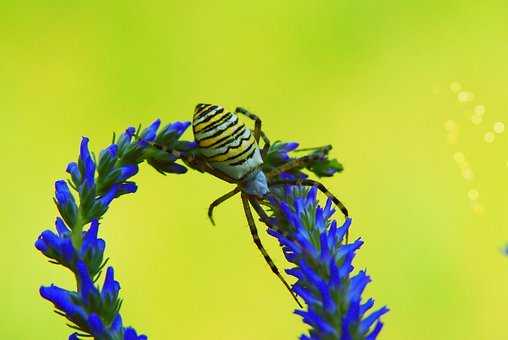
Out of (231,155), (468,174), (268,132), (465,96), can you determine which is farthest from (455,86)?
(231,155)

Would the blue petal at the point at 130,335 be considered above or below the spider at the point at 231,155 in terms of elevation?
below

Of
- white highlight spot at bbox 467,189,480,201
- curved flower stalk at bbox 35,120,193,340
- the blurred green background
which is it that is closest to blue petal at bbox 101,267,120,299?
curved flower stalk at bbox 35,120,193,340

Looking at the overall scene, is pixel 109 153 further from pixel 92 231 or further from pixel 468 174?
pixel 468 174

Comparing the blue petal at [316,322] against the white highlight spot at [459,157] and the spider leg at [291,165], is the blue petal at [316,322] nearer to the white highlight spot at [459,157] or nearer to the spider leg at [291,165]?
the spider leg at [291,165]

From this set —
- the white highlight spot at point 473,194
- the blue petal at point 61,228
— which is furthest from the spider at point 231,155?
the white highlight spot at point 473,194

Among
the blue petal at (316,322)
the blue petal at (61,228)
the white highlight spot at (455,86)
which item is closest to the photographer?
the blue petal at (316,322)

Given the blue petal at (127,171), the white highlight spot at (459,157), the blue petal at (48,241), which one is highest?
the white highlight spot at (459,157)

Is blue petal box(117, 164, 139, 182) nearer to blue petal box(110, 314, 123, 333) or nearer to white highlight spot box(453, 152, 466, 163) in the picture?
blue petal box(110, 314, 123, 333)
